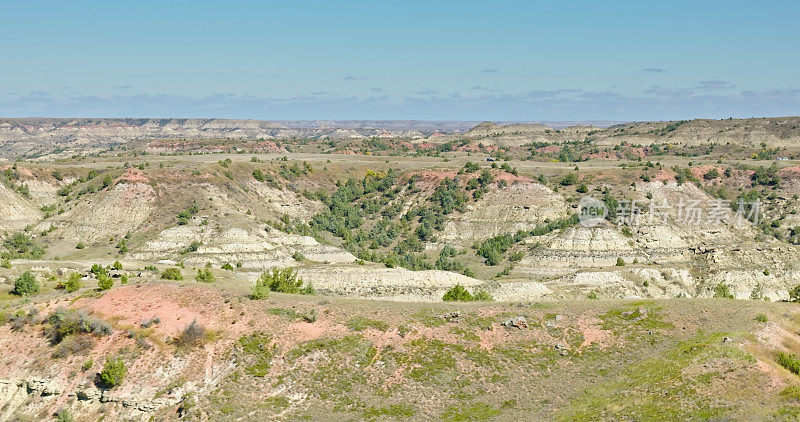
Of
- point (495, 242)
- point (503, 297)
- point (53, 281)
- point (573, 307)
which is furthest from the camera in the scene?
point (495, 242)

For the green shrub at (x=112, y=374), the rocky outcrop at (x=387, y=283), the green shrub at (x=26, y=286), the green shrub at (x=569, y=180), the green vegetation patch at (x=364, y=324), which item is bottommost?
the rocky outcrop at (x=387, y=283)

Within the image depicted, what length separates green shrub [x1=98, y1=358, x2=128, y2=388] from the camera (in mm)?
33375

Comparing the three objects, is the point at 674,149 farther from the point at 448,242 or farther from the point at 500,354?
the point at 500,354

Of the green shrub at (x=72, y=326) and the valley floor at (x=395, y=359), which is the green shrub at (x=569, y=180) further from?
the green shrub at (x=72, y=326)

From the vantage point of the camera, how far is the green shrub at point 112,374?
33.4 metres

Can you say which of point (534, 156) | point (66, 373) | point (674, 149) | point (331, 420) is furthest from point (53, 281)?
point (674, 149)

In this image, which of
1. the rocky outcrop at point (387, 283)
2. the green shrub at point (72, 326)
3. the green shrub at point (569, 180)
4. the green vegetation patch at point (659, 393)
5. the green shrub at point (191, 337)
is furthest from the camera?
the green shrub at point (569, 180)

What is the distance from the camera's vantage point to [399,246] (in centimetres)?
10419

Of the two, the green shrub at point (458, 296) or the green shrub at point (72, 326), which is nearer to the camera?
the green shrub at point (72, 326)

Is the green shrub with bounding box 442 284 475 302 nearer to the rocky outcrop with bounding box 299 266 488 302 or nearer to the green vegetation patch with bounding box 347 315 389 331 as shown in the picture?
the rocky outcrop with bounding box 299 266 488 302

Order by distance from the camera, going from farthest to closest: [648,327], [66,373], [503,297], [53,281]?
[503,297]
[53,281]
[648,327]
[66,373]

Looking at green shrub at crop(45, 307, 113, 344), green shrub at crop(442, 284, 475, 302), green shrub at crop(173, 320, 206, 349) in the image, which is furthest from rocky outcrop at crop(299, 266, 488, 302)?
green shrub at crop(45, 307, 113, 344)

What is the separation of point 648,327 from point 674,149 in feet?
536

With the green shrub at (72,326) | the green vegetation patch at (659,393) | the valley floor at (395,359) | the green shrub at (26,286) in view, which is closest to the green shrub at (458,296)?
the valley floor at (395,359)
